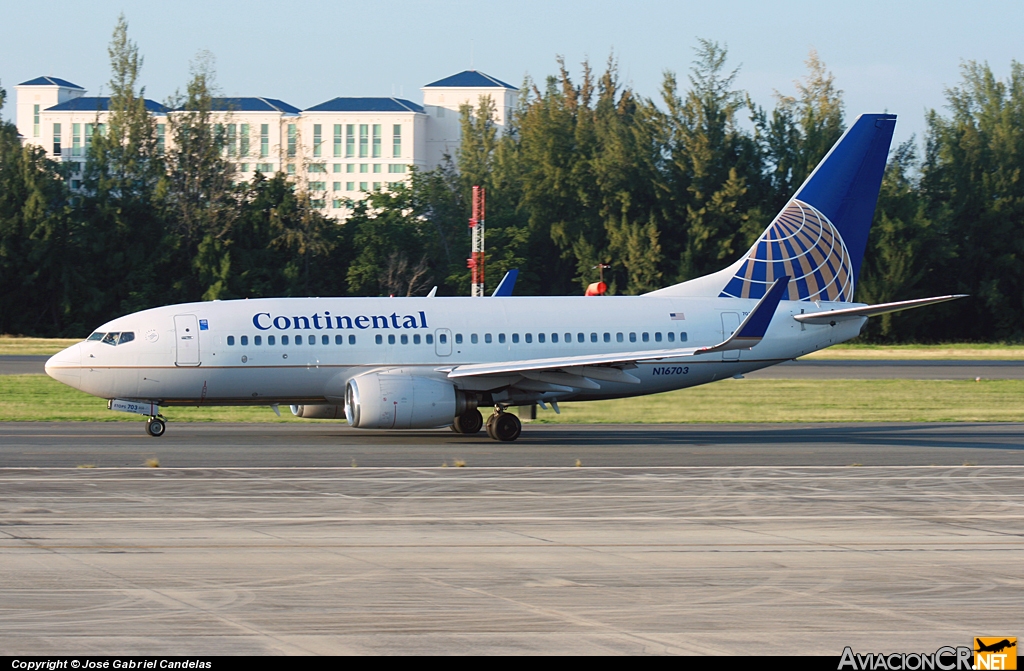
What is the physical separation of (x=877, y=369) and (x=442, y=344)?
30.9 metres

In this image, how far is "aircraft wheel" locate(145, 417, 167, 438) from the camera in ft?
93.1

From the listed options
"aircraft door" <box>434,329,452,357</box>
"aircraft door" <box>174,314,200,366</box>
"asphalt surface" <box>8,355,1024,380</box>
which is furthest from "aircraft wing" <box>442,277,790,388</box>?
"asphalt surface" <box>8,355,1024,380</box>

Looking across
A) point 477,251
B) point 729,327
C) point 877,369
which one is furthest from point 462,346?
point 877,369

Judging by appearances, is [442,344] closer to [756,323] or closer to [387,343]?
[387,343]

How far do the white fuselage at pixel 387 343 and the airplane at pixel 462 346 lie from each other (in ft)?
0.10

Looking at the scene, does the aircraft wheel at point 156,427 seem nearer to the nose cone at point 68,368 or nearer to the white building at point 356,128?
the nose cone at point 68,368

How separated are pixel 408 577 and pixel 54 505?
7.32 meters

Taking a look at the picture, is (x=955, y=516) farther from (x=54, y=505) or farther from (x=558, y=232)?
(x=558, y=232)

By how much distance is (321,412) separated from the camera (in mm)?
30141

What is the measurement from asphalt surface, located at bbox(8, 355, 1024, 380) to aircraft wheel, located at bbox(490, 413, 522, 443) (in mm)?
21727

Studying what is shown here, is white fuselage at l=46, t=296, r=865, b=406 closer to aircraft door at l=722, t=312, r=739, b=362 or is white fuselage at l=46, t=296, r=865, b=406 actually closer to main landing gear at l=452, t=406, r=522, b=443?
aircraft door at l=722, t=312, r=739, b=362

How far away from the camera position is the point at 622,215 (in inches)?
3580

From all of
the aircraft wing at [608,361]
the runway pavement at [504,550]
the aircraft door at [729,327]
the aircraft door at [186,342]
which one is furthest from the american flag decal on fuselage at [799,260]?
the aircraft door at [186,342]

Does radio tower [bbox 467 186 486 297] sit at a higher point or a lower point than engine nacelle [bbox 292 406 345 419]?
higher
